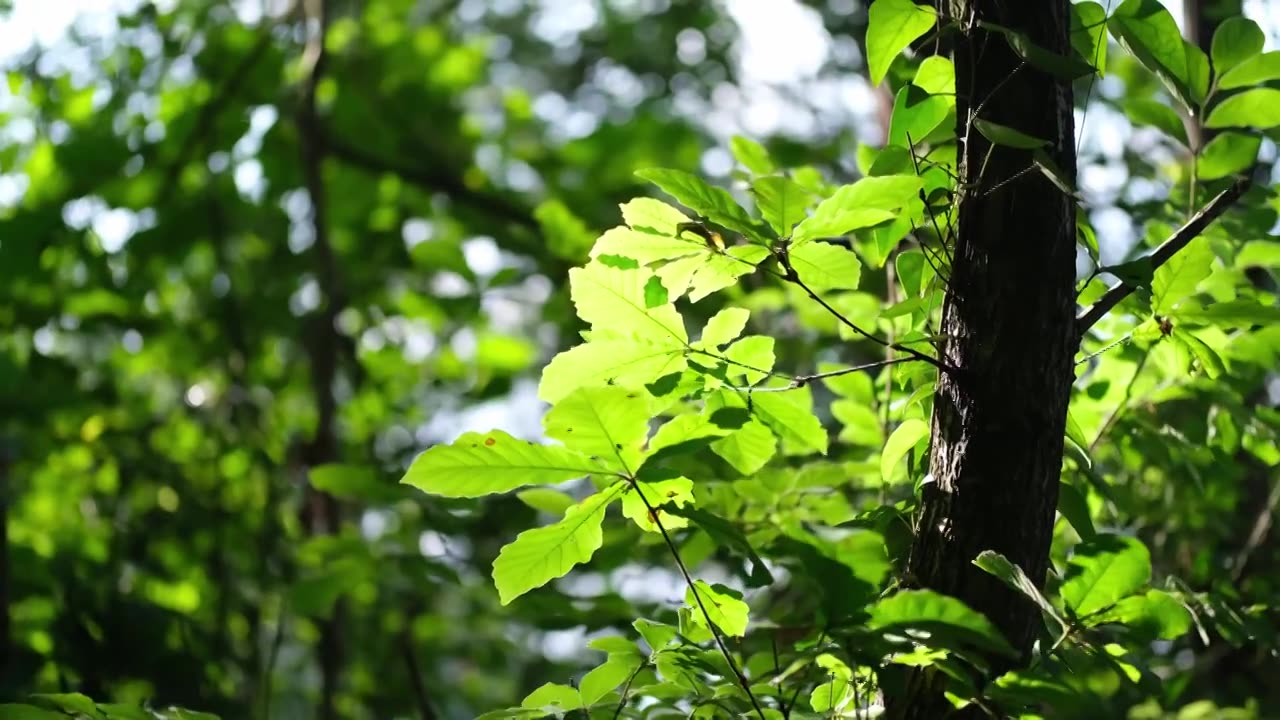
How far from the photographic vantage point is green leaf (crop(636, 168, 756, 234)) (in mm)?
797

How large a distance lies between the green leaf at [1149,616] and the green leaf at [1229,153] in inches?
21.7

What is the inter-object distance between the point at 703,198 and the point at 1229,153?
2.34 ft

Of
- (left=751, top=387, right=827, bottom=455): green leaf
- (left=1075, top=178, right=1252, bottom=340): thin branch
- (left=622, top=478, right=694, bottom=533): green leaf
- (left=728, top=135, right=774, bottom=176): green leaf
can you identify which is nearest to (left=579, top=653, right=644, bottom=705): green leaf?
(left=622, top=478, right=694, bottom=533): green leaf

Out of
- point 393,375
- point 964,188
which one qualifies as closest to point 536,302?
point 393,375

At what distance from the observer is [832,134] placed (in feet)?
14.2

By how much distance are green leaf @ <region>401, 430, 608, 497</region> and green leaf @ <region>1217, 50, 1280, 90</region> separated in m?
0.69

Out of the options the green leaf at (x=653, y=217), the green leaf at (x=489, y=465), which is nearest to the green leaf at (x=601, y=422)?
the green leaf at (x=489, y=465)

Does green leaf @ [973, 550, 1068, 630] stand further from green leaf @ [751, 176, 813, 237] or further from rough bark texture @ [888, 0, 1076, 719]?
green leaf @ [751, 176, 813, 237]

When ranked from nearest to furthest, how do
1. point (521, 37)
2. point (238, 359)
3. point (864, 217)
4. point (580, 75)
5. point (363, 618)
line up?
1. point (864, 217)
2. point (238, 359)
3. point (363, 618)
4. point (580, 75)
5. point (521, 37)

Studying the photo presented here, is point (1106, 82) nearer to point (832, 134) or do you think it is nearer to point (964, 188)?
point (832, 134)

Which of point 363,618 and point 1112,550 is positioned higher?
point 1112,550

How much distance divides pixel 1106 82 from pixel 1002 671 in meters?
2.54

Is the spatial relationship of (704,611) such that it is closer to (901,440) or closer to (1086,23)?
(901,440)

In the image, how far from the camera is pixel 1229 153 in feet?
3.97
